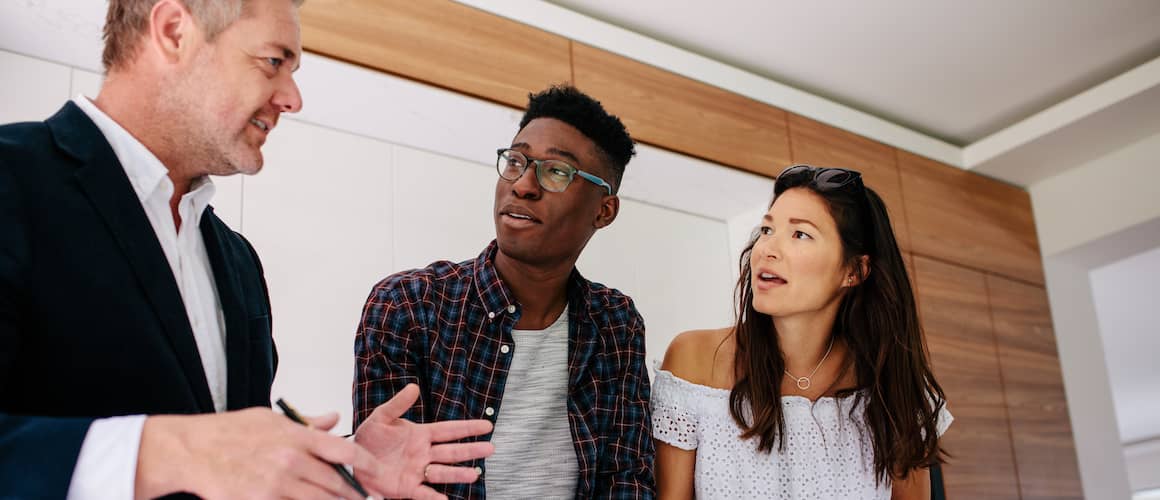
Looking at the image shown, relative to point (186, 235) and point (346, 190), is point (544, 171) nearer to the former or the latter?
point (186, 235)

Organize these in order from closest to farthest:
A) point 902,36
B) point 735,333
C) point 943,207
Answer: point 735,333 < point 902,36 < point 943,207

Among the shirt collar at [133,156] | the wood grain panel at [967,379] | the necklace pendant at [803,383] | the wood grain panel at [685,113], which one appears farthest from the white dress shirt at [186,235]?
the wood grain panel at [967,379]

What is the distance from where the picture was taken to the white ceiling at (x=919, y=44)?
11.6 feet

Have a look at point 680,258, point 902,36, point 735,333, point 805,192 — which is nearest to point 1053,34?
point 902,36

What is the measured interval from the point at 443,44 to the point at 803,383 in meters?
1.57

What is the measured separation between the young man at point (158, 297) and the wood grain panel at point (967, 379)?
11.0 feet

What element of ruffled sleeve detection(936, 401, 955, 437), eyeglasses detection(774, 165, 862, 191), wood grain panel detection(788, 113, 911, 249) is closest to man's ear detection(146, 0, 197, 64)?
eyeglasses detection(774, 165, 862, 191)

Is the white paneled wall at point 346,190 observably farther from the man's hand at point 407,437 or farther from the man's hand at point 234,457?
the man's hand at point 234,457

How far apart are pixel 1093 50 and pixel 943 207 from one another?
3.13 feet

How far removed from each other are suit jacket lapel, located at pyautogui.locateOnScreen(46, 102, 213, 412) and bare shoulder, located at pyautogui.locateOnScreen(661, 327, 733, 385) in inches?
48.5

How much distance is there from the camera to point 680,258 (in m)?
4.03

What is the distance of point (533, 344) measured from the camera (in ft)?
6.43

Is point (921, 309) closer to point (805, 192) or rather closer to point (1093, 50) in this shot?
point (1093, 50)

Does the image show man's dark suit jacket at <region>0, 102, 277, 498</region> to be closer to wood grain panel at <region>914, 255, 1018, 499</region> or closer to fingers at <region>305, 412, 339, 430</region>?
fingers at <region>305, 412, 339, 430</region>
